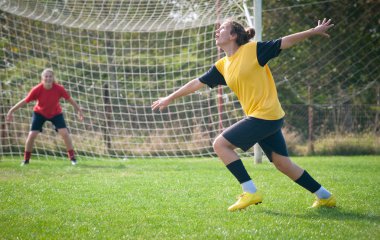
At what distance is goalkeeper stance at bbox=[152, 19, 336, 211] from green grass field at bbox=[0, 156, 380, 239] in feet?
0.96

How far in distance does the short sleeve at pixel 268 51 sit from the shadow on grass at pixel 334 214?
1388 mm

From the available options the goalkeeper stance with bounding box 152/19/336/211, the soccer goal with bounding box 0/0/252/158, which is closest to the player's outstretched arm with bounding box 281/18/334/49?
the goalkeeper stance with bounding box 152/19/336/211

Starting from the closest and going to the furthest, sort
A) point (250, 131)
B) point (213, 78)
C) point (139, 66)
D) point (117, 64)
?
1. point (250, 131)
2. point (213, 78)
3. point (139, 66)
4. point (117, 64)

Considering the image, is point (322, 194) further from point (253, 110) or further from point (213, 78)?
point (213, 78)

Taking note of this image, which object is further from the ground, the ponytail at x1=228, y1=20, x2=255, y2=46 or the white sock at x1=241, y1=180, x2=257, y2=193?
the ponytail at x1=228, y1=20, x2=255, y2=46

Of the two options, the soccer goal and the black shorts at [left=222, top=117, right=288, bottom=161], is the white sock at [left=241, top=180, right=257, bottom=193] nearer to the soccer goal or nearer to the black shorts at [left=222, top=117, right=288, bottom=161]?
the black shorts at [left=222, top=117, right=288, bottom=161]

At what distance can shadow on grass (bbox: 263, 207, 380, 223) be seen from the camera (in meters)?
4.23

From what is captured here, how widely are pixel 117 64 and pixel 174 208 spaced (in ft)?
29.0

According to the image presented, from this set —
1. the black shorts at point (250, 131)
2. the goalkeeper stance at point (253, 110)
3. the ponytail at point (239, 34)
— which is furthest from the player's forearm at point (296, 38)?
the black shorts at point (250, 131)

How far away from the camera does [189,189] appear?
5961mm

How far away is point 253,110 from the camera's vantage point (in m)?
4.60

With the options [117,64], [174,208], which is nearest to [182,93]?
[174,208]

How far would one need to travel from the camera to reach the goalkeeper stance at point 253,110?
4.51 m

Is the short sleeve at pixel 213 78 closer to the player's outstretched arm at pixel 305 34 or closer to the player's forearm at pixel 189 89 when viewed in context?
the player's forearm at pixel 189 89
